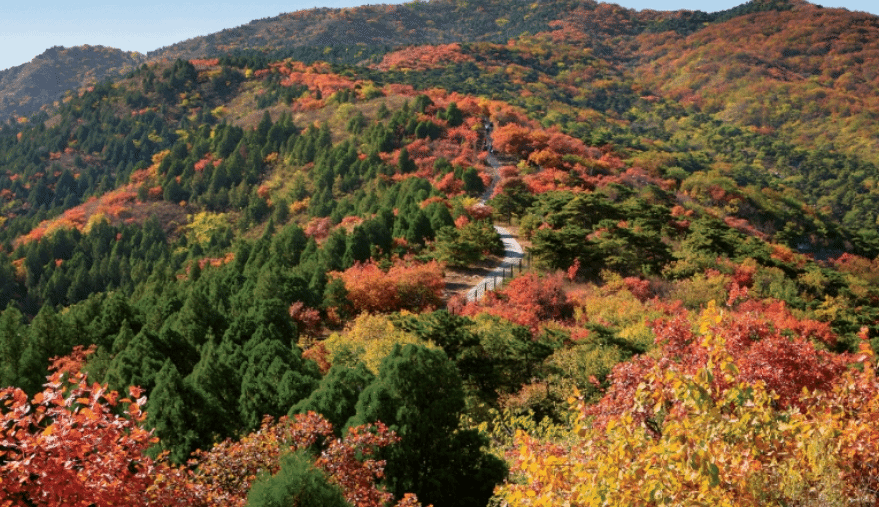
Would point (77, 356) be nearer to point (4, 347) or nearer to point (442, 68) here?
point (4, 347)

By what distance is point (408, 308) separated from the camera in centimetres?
3866

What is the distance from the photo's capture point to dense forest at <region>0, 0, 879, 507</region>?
31.1 ft

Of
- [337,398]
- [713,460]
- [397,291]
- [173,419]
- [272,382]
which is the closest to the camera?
[713,460]

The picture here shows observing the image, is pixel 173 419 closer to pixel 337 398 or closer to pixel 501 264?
pixel 337 398

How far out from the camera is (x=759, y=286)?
42812mm

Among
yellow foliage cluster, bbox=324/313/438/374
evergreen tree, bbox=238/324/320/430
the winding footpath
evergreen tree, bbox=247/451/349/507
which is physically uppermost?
evergreen tree, bbox=247/451/349/507

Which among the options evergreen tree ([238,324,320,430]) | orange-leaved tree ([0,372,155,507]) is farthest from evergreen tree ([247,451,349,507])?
evergreen tree ([238,324,320,430])

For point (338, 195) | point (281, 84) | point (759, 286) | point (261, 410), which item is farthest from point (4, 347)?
point (281, 84)

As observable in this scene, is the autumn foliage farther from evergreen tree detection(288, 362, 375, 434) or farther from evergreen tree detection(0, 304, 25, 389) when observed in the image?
evergreen tree detection(0, 304, 25, 389)

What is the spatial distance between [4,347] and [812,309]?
150 ft

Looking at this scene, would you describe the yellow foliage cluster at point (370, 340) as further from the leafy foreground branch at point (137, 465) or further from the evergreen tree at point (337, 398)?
the leafy foreground branch at point (137, 465)

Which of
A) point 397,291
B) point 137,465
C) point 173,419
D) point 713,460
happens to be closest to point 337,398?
point 173,419

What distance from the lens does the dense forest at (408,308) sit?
9.47 meters

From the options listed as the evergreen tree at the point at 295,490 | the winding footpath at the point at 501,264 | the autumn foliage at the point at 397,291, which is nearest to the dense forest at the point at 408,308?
the evergreen tree at the point at 295,490
